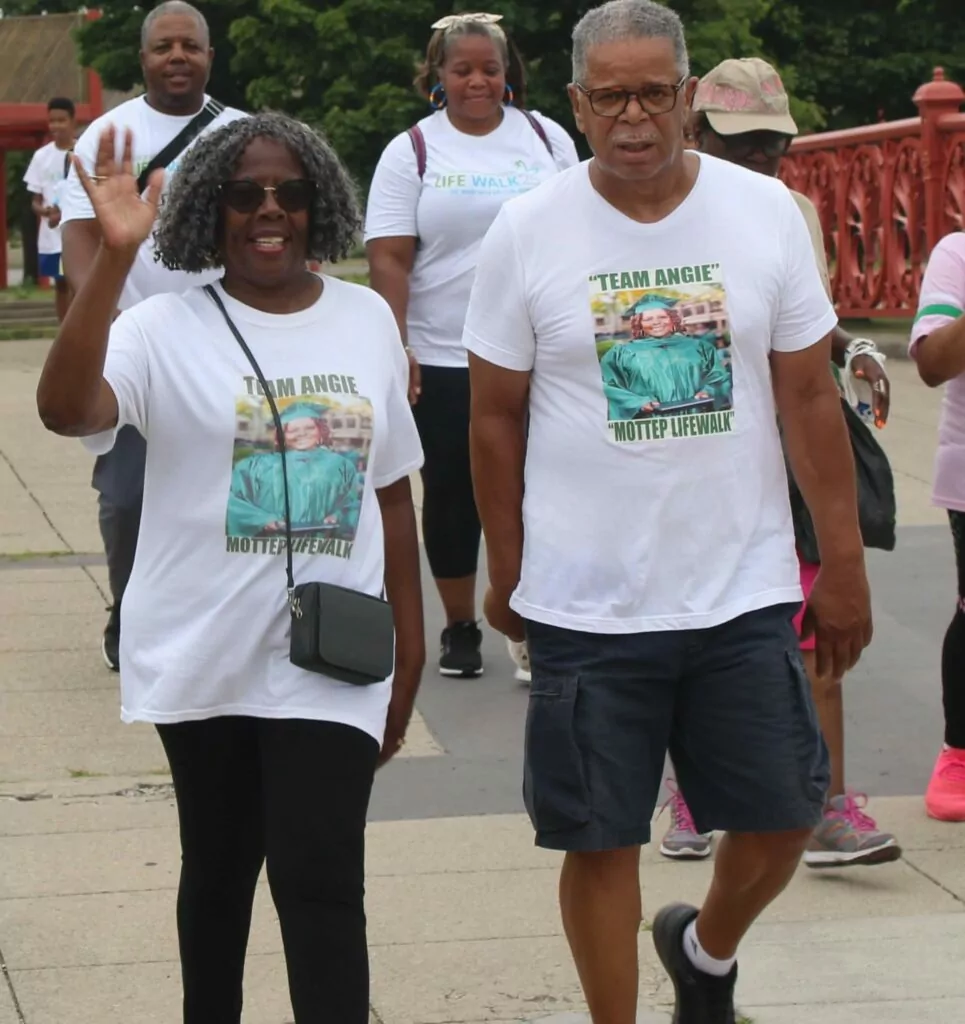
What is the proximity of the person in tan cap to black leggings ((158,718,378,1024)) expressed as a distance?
1.34 metres

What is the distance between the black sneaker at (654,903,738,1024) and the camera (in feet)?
13.1

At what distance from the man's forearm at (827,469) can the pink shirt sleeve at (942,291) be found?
1.35 meters

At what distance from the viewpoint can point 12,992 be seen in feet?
14.1

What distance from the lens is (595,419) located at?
3646mm

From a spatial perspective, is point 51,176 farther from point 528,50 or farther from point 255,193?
point 255,193

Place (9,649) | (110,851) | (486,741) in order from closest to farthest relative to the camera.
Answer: (110,851), (486,741), (9,649)

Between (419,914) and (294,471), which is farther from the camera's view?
(419,914)

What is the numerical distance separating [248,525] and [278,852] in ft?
1.75

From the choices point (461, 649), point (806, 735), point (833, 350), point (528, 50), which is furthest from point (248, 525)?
point (528, 50)

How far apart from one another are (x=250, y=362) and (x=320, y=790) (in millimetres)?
707

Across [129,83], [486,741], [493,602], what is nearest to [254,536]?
[493,602]

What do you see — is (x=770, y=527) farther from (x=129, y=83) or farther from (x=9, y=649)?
(x=129, y=83)

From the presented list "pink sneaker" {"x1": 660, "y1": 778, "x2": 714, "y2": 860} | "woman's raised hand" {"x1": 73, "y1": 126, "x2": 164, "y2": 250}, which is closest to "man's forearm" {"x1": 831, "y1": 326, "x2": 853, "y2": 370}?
"pink sneaker" {"x1": 660, "y1": 778, "x2": 714, "y2": 860}

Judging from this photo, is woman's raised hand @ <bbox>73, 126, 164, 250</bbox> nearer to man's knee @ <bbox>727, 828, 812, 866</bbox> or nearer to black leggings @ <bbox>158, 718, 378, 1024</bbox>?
black leggings @ <bbox>158, 718, 378, 1024</bbox>
